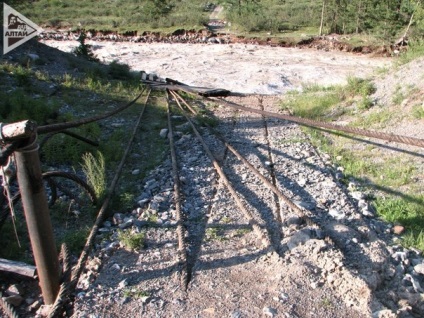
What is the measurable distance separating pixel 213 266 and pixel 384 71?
8.09m

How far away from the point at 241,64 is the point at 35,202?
1666 cm

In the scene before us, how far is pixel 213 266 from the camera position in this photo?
3.45 meters

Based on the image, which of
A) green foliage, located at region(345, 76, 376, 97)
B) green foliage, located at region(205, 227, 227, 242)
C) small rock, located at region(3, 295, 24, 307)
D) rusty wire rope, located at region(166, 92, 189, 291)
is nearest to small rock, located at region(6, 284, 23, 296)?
small rock, located at region(3, 295, 24, 307)

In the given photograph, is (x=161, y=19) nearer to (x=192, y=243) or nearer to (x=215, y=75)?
(x=215, y=75)

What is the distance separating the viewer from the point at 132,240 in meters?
3.70

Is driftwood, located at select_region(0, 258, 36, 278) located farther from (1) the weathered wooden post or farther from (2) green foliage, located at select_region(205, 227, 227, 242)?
(2) green foliage, located at select_region(205, 227, 227, 242)

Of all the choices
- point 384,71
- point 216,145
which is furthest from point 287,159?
point 384,71

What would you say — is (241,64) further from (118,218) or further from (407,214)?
(118,218)

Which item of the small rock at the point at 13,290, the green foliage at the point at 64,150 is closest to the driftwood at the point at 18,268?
the small rock at the point at 13,290

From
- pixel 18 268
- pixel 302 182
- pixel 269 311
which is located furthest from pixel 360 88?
pixel 18 268

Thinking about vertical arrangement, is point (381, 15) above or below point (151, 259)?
above

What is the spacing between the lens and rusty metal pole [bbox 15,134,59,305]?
7.66 feet

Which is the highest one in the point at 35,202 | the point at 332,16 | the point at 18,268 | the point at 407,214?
the point at 332,16

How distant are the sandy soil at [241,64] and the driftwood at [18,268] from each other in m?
10.8
